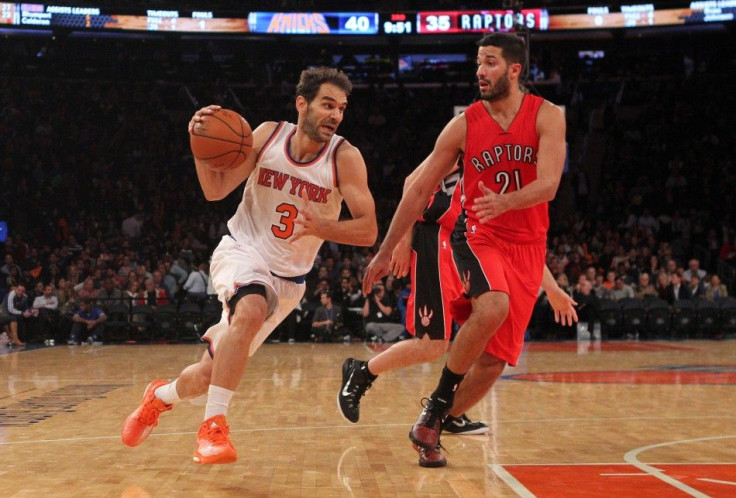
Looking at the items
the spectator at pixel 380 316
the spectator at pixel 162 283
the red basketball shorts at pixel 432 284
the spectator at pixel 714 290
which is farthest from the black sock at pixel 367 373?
the spectator at pixel 714 290

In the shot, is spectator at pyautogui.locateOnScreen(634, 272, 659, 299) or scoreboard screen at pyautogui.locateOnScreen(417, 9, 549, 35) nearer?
spectator at pyautogui.locateOnScreen(634, 272, 659, 299)

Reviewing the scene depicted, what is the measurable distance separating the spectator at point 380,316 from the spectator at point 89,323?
189 inches

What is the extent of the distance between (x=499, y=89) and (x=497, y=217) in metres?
0.69

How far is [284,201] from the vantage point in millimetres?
5172

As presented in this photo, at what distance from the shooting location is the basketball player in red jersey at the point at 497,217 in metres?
4.99

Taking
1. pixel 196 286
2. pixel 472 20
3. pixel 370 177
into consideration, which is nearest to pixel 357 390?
pixel 196 286

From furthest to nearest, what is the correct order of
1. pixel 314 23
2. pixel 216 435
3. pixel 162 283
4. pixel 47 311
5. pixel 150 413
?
pixel 314 23, pixel 162 283, pixel 47 311, pixel 150 413, pixel 216 435

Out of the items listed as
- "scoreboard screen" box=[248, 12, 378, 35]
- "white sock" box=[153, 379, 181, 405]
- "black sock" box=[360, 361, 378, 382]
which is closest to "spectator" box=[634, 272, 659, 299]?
"scoreboard screen" box=[248, 12, 378, 35]

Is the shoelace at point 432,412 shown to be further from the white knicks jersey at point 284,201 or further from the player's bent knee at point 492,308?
the white knicks jersey at point 284,201

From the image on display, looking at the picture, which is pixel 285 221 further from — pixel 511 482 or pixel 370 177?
pixel 370 177

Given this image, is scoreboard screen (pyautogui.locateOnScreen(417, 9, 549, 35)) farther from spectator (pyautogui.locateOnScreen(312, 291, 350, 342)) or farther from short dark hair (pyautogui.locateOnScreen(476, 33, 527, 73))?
short dark hair (pyautogui.locateOnScreen(476, 33, 527, 73))

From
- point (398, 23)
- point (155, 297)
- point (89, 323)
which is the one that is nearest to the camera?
point (89, 323)

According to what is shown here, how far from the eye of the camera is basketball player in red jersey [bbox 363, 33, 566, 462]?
4988 mm

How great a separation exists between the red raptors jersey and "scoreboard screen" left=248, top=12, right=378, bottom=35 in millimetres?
21294
